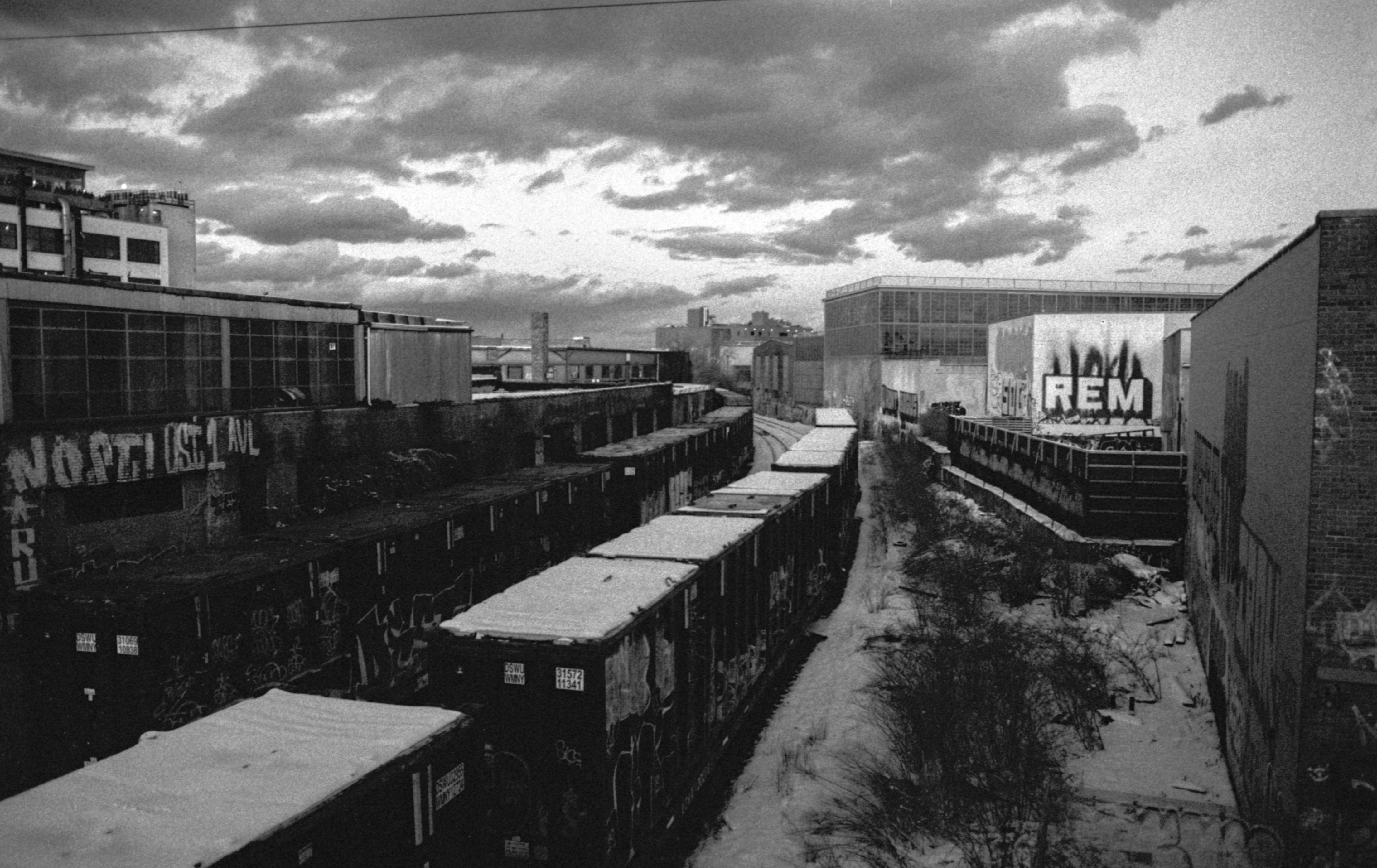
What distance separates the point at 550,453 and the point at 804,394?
196ft

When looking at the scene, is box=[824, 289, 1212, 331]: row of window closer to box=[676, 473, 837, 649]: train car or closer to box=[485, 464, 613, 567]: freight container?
box=[485, 464, 613, 567]: freight container

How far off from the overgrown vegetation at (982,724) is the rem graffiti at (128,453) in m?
10.8

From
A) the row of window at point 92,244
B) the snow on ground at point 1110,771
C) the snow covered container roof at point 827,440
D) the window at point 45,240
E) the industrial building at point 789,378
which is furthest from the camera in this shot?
the industrial building at point 789,378

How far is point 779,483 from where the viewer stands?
18609mm

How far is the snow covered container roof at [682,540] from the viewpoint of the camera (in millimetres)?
11055

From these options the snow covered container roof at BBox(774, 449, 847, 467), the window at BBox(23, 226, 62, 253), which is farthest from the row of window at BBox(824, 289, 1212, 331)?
the window at BBox(23, 226, 62, 253)

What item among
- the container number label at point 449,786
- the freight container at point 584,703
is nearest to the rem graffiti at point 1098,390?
the freight container at point 584,703

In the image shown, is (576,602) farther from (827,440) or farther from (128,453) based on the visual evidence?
(827,440)

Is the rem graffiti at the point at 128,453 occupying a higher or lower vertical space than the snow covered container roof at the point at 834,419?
higher

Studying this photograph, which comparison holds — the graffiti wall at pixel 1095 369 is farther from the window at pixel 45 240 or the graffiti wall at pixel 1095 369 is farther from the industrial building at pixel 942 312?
the window at pixel 45 240

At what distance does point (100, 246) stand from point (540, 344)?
24.6 meters

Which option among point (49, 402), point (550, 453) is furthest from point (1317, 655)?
point (550, 453)

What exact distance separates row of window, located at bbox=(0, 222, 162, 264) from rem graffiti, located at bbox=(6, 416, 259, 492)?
36.8 metres

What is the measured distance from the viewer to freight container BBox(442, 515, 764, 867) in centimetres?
770
